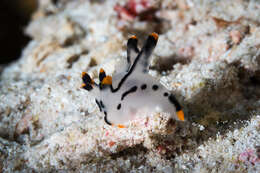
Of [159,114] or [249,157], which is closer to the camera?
[249,157]

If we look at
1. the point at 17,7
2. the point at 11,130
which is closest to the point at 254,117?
the point at 11,130

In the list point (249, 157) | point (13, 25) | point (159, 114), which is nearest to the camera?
point (249, 157)

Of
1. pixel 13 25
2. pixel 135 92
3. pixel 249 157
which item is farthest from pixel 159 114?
pixel 13 25

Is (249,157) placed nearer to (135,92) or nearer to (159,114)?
(159,114)

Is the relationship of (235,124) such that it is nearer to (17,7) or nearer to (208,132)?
(208,132)

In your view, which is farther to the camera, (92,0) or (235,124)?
(92,0)

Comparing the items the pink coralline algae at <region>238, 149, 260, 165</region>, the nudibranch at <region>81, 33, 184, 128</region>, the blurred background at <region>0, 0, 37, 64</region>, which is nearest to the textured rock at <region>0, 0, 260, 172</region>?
the pink coralline algae at <region>238, 149, 260, 165</region>

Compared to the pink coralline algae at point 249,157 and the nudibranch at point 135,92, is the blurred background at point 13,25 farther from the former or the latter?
the pink coralline algae at point 249,157
